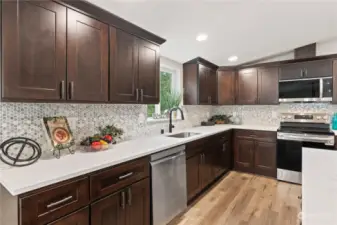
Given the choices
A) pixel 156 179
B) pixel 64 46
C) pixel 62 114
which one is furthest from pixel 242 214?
pixel 64 46

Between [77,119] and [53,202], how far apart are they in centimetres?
95

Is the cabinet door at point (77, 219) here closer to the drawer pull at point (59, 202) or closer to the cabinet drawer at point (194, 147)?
the drawer pull at point (59, 202)

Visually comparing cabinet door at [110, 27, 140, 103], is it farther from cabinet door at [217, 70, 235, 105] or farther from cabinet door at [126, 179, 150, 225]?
cabinet door at [217, 70, 235, 105]

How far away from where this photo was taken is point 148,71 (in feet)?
8.14

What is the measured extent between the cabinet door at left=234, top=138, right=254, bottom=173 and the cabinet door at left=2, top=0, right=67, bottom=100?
3.47 m

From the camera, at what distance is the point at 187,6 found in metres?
2.13

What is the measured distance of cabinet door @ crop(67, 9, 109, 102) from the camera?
1641 mm

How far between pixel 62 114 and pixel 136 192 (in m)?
0.99

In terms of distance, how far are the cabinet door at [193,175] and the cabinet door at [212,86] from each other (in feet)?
5.70

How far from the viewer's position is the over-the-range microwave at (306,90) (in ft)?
11.6

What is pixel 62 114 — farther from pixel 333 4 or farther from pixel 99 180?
pixel 333 4

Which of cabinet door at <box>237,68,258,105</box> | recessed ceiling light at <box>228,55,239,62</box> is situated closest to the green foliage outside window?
recessed ceiling light at <box>228,55,239,62</box>

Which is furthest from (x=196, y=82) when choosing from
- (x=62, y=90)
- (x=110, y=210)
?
(x=110, y=210)

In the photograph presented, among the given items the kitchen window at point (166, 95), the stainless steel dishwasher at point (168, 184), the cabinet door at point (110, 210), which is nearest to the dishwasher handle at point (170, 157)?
the stainless steel dishwasher at point (168, 184)
